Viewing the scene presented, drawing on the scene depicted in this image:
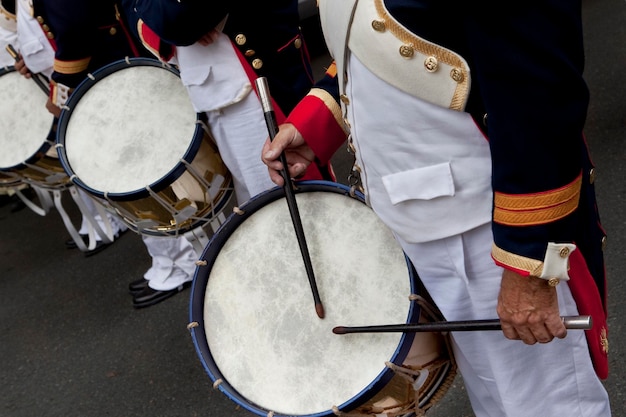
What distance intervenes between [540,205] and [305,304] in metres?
0.64

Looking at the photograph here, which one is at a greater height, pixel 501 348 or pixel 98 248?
pixel 501 348

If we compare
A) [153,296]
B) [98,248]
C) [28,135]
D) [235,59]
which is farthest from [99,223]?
[235,59]

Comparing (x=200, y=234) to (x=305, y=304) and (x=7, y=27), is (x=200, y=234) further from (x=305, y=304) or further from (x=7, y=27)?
(x=7, y=27)

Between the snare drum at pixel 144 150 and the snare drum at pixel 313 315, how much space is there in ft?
2.12

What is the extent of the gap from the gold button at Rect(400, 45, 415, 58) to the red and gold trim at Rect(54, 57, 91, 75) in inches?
77.6

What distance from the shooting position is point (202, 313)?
5.74ft

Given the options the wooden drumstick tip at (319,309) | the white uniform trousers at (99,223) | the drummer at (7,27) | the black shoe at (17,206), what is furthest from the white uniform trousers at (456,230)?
the black shoe at (17,206)

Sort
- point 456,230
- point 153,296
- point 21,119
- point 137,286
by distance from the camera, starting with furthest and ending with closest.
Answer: point 137,286, point 153,296, point 21,119, point 456,230

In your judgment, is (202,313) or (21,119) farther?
(21,119)

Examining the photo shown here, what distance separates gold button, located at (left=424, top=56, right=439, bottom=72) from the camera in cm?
117

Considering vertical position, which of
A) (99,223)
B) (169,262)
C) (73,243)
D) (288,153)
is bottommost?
Answer: (73,243)

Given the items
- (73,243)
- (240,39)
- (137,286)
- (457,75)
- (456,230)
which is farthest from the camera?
(73,243)

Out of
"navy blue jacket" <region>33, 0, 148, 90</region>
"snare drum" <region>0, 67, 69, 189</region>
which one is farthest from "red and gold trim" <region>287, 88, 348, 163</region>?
"snare drum" <region>0, 67, 69, 189</region>

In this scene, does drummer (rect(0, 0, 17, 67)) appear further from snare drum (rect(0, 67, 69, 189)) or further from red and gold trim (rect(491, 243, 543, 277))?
red and gold trim (rect(491, 243, 543, 277))
